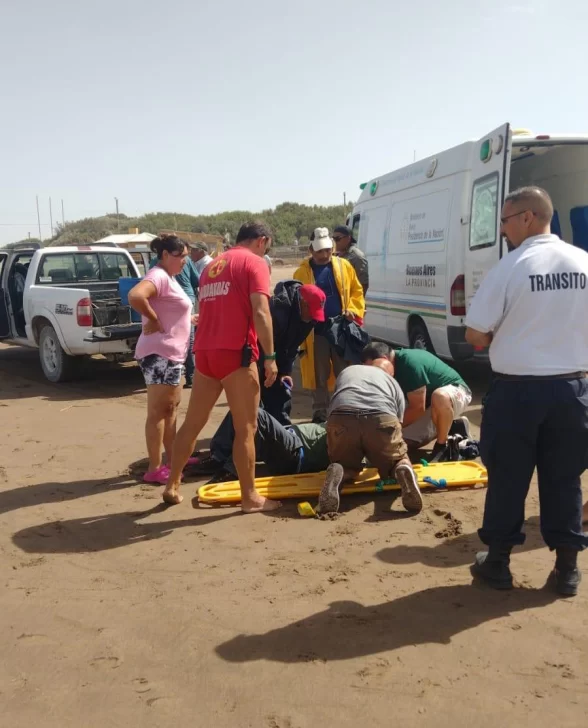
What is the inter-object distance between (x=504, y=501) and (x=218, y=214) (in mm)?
72588

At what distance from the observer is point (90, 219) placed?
6506cm

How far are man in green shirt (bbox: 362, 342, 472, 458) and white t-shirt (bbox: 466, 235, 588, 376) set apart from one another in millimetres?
2113

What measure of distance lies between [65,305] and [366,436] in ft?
19.4

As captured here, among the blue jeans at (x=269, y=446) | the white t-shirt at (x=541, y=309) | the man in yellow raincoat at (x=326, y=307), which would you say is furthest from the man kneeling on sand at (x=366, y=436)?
the man in yellow raincoat at (x=326, y=307)

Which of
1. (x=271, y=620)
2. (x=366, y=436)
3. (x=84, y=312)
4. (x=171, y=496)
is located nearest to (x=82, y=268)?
(x=84, y=312)

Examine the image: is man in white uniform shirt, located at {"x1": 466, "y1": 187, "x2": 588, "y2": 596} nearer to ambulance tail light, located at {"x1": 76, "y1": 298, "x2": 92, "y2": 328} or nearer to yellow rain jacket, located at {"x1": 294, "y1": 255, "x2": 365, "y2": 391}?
yellow rain jacket, located at {"x1": 294, "y1": 255, "x2": 365, "y2": 391}

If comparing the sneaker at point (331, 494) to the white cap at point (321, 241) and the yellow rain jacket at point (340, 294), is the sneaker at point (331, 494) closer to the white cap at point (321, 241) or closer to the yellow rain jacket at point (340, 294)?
the yellow rain jacket at point (340, 294)

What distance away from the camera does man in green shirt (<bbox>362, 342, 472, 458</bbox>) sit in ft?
18.6

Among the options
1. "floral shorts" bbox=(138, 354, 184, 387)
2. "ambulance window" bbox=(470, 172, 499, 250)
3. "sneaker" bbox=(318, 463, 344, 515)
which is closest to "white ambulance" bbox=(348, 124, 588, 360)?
"ambulance window" bbox=(470, 172, 499, 250)

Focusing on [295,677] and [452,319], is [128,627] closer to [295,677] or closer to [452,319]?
[295,677]

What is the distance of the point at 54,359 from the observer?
10.3 metres

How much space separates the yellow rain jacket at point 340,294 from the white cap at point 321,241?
153 mm

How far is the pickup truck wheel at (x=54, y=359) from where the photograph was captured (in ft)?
33.0

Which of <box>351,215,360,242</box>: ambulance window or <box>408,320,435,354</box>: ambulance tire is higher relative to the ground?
<box>351,215,360,242</box>: ambulance window
